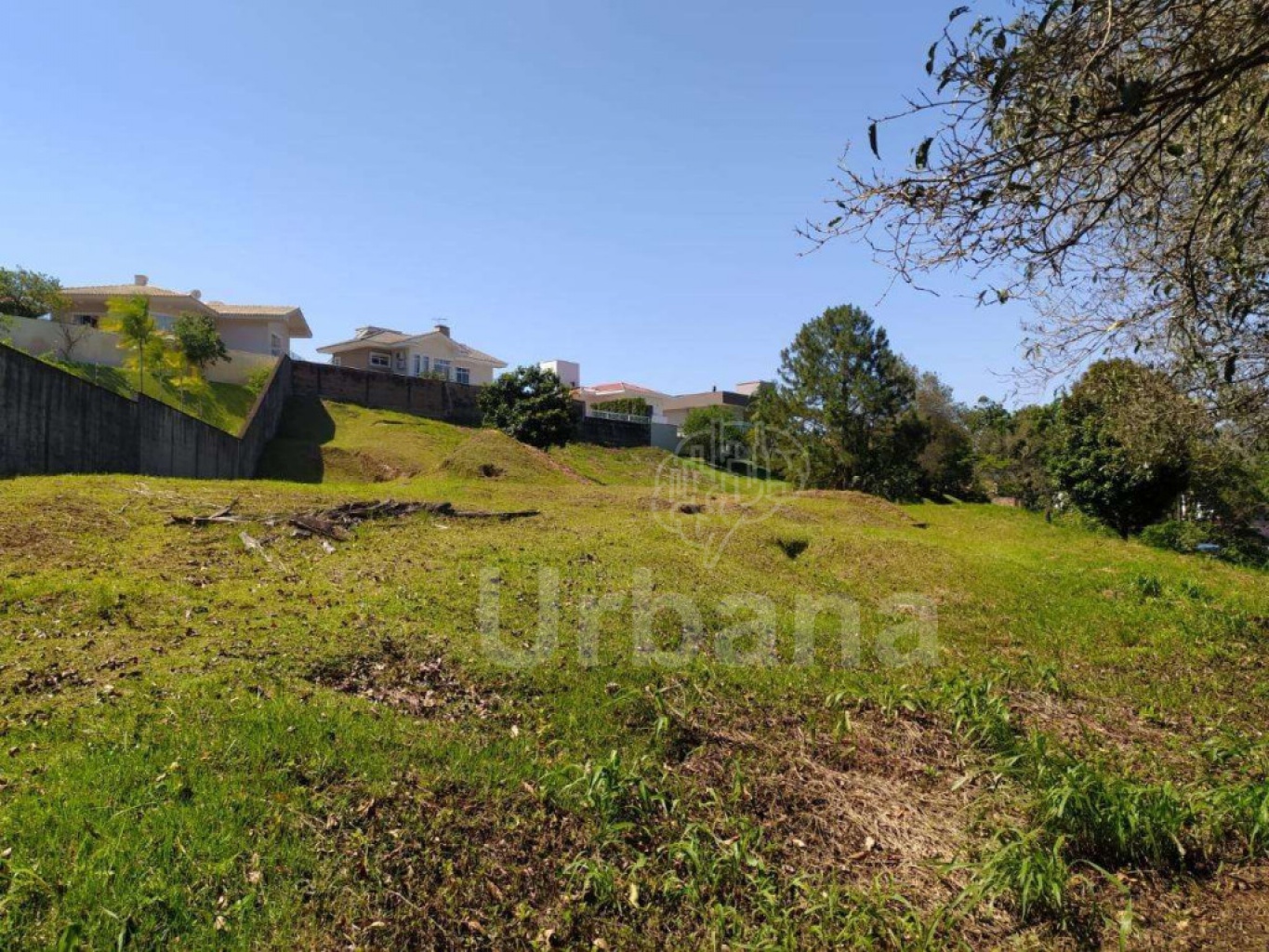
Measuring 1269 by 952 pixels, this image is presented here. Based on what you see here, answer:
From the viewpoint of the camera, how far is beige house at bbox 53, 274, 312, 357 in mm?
34094

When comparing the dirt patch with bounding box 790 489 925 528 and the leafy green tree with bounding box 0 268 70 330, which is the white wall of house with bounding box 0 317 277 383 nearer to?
the leafy green tree with bounding box 0 268 70 330

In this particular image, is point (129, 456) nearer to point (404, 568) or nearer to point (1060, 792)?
point (404, 568)

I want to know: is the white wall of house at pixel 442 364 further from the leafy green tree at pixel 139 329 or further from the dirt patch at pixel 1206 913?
the dirt patch at pixel 1206 913

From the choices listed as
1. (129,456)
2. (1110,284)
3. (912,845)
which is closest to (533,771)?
(912,845)

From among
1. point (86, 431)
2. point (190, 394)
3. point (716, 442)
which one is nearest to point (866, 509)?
point (86, 431)

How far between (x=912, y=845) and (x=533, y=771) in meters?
1.84

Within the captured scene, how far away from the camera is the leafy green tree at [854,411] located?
3114 cm

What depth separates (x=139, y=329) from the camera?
23188 millimetres

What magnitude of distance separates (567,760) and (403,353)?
41.1 metres

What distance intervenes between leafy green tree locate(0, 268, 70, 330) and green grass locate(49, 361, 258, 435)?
15.6 feet

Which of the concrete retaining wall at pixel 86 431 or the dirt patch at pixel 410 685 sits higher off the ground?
the concrete retaining wall at pixel 86 431

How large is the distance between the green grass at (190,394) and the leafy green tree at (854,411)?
66.1 ft
